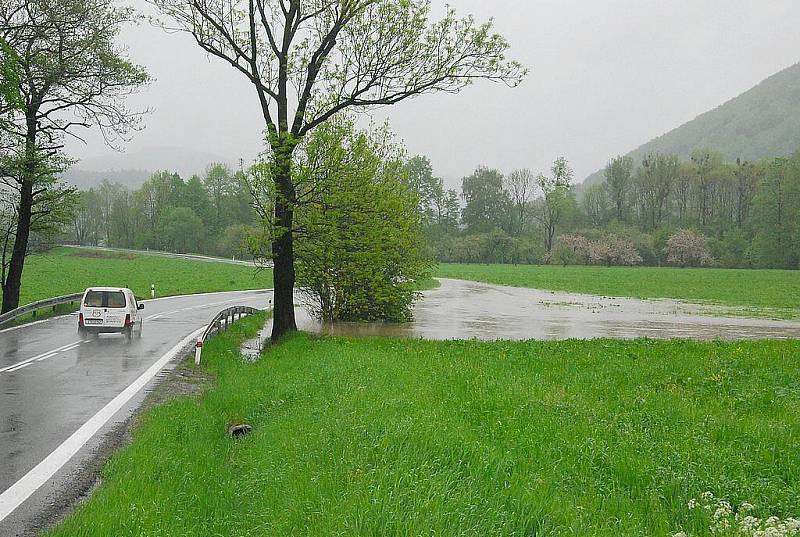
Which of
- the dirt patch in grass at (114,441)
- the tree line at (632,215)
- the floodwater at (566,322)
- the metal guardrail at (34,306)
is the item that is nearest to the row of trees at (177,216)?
the tree line at (632,215)

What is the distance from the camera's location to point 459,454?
7.39 m

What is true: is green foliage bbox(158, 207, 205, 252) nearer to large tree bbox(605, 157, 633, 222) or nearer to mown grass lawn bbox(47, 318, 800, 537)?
large tree bbox(605, 157, 633, 222)

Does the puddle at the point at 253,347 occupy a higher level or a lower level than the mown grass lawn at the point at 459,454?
lower

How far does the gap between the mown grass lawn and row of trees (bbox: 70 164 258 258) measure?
97856 mm

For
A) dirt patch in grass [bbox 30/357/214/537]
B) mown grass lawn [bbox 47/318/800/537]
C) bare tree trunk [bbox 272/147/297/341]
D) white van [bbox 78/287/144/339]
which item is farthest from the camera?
white van [bbox 78/287/144/339]

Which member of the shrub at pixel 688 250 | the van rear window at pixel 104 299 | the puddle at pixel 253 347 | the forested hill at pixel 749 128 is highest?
the forested hill at pixel 749 128

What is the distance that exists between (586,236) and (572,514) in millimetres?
112615

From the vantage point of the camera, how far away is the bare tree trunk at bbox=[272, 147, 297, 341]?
64.5ft

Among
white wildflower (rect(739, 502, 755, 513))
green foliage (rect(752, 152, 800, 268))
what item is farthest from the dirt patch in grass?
green foliage (rect(752, 152, 800, 268))

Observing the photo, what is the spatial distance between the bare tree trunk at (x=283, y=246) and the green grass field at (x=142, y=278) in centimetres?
1773

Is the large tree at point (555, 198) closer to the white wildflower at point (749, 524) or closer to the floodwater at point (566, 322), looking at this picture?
the floodwater at point (566, 322)

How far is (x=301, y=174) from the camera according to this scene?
66.3 feet

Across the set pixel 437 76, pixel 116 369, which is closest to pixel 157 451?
pixel 116 369

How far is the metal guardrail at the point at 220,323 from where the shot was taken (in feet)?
56.6
